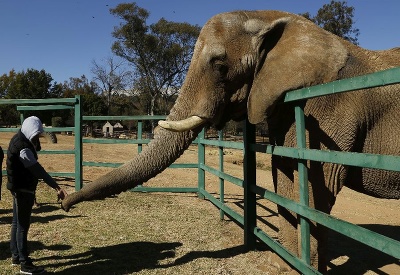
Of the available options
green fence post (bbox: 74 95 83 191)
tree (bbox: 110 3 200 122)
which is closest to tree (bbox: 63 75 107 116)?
tree (bbox: 110 3 200 122)

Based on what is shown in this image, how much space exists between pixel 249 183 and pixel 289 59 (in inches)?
73.4

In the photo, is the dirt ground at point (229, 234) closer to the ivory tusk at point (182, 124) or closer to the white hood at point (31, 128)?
the white hood at point (31, 128)

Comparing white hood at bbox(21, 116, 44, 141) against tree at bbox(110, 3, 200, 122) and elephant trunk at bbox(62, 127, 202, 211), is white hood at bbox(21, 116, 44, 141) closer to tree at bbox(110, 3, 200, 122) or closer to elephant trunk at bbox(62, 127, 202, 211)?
elephant trunk at bbox(62, 127, 202, 211)

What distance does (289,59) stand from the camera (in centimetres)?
396

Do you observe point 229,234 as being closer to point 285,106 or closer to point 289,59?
point 285,106

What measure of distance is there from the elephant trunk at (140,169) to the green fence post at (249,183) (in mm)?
891

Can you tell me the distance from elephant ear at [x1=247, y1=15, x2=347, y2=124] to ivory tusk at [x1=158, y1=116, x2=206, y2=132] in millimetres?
545

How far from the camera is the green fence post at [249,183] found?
5.21 m

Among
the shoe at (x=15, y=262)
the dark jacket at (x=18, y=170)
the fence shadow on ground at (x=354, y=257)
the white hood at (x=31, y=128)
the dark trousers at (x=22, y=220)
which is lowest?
the fence shadow on ground at (x=354, y=257)

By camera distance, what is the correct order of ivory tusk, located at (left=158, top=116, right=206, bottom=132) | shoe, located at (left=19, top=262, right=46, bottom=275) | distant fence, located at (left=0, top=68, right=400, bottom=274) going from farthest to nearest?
shoe, located at (left=19, top=262, right=46, bottom=275), ivory tusk, located at (left=158, top=116, right=206, bottom=132), distant fence, located at (left=0, top=68, right=400, bottom=274)

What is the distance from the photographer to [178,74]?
52.0 metres

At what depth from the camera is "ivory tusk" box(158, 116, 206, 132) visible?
4184mm

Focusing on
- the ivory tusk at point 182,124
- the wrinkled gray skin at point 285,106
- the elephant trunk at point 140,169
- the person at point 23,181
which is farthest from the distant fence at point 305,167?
the person at point 23,181

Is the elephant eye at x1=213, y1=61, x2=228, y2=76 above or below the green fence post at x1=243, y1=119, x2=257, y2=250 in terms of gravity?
above
